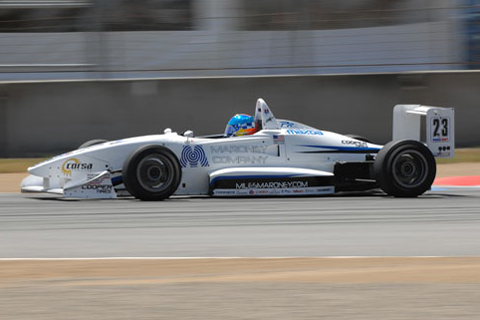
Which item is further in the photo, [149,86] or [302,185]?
[149,86]

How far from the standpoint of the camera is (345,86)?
15.6 metres

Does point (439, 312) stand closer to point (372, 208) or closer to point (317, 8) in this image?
point (372, 208)

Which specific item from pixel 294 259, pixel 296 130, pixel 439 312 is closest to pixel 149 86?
pixel 296 130

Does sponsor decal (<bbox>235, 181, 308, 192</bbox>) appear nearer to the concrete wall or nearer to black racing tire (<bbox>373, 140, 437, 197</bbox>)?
black racing tire (<bbox>373, 140, 437, 197</bbox>)

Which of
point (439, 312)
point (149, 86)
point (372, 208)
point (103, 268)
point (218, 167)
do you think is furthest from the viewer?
point (149, 86)

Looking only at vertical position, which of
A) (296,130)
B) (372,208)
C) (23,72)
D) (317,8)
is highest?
(317,8)

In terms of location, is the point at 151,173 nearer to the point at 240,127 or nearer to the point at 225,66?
the point at 240,127

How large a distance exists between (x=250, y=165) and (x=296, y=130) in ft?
2.52

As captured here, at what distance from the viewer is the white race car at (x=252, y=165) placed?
9.63m

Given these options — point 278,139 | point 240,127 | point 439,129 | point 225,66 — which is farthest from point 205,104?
point 439,129

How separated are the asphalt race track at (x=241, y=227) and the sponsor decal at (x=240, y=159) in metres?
0.45

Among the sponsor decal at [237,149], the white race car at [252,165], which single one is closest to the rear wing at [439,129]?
the white race car at [252,165]

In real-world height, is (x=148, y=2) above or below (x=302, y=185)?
above

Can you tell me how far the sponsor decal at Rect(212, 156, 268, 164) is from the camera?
9.96 m
